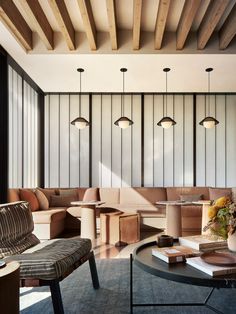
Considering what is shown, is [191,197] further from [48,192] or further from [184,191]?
[48,192]

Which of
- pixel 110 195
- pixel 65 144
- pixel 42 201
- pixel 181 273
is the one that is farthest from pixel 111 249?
pixel 65 144

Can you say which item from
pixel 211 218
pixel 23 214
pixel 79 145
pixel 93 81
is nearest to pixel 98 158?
pixel 79 145

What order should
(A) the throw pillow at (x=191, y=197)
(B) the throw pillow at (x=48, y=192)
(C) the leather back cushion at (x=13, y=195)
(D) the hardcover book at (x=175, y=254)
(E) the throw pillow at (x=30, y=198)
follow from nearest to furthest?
(D) the hardcover book at (x=175, y=254)
(C) the leather back cushion at (x=13, y=195)
(E) the throw pillow at (x=30, y=198)
(A) the throw pillow at (x=191, y=197)
(B) the throw pillow at (x=48, y=192)

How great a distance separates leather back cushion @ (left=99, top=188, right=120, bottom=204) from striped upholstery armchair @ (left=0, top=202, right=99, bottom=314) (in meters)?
3.28

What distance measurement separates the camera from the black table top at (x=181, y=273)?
155 cm

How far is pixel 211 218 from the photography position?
2.06m

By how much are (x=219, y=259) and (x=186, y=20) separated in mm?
3006

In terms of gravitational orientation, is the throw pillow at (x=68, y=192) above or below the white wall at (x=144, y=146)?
below

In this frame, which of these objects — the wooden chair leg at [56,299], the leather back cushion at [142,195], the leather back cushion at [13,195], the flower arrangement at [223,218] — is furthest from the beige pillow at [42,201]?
the flower arrangement at [223,218]

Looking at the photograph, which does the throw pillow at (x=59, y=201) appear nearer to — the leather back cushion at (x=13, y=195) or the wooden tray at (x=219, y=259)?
the leather back cushion at (x=13, y=195)

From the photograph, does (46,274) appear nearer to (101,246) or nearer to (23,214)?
(23,214)

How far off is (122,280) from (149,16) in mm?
3332

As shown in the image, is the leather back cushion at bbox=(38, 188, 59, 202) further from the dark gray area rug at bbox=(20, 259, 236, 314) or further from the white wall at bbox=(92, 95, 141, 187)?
the dark gray area rug at bbox=(20, 259, 236, 314)

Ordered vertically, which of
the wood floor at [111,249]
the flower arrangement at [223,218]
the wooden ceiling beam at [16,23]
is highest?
the wooden ceiling beam at [16,23]
